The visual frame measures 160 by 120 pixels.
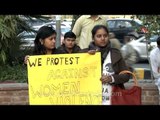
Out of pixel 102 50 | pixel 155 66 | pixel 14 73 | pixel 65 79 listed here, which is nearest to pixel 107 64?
pixel 102 50

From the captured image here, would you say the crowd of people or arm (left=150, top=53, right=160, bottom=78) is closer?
the crowd of people

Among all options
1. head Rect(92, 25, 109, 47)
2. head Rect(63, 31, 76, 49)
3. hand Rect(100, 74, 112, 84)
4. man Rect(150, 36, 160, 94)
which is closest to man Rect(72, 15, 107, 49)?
man Rect(150, 36, 160, 94)

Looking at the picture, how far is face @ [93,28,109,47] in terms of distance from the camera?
5.60 meters

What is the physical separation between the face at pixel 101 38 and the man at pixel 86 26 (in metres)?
1.66

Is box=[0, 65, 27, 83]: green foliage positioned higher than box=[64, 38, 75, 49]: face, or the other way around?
box=[64, 38, 75, 49]: face

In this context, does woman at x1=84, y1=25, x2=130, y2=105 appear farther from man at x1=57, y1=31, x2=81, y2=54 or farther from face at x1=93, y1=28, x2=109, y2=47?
man at x1=57, y1=31, x2=81, y2=54

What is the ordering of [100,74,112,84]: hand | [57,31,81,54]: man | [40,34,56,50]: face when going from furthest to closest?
1. [57,31,81,54]: man
2. [40,34,56,50]: face
3. [100,74,112,84]: hand

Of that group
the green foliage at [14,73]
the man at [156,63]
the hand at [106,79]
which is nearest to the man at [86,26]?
the man at [156,63]

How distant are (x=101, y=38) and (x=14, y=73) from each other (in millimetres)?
3603

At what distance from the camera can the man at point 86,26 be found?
289 inches

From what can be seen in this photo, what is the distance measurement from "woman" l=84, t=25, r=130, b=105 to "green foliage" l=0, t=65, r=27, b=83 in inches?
122
